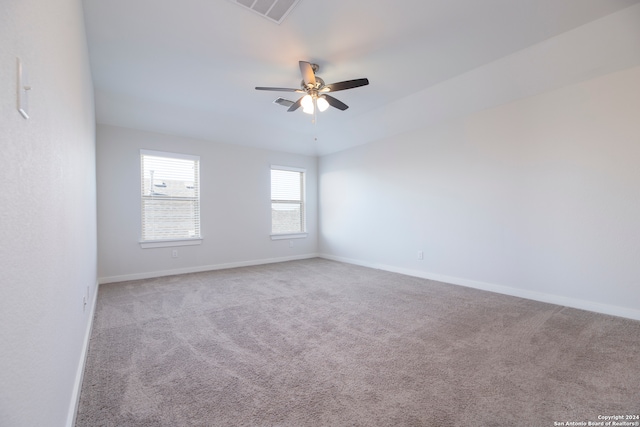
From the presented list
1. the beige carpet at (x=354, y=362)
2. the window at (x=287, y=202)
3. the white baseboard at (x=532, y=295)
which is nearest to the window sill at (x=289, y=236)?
the window at (x=287, y=202)

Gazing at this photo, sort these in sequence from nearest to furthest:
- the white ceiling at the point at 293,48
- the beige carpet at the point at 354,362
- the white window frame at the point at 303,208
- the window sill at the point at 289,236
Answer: the beige carpet at the point at 354,362, the white ceiling at the point at 293,48, the window sill at the point at 289,236, the white window frame at the point at 303,208

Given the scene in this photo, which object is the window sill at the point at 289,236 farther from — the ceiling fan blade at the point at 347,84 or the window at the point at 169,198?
the ceiling fan blade at the point at 347,84

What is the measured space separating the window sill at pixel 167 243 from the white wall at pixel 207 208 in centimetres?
7

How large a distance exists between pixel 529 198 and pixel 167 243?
5446 millimetres

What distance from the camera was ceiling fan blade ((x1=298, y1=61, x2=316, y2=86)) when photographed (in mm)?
2757

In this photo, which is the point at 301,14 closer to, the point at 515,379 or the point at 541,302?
the point at 515,379

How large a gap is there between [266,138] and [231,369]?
4.41 meters

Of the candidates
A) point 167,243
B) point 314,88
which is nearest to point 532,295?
point 314,88

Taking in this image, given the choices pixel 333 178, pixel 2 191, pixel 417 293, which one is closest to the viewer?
pixel 2 191

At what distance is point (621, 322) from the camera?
107 inches

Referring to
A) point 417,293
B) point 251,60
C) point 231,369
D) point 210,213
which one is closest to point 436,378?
point 231,369

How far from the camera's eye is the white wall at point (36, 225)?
0.67 meters

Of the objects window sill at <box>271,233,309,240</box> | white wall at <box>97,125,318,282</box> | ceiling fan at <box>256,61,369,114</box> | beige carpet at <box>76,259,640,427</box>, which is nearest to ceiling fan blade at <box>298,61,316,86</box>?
ceiling fan at <box>256,61,369,114</box>

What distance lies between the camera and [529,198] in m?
3.51
